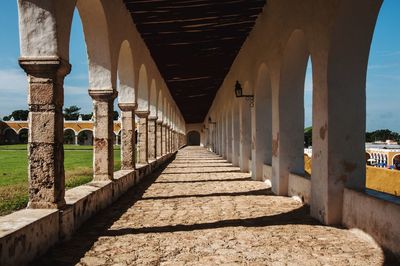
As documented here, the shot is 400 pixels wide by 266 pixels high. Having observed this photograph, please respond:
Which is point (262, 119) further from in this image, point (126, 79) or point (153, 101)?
point (153, 101)

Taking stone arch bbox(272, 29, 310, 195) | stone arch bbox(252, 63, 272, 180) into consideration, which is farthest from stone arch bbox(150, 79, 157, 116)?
stone arch bbox(272, 29, 310, 195)

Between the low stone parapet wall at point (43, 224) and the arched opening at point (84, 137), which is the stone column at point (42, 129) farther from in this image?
the arched opening at point (84, 137)

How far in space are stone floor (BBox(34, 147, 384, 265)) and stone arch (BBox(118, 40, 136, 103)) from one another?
3.28 meters

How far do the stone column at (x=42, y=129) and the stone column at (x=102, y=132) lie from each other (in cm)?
252

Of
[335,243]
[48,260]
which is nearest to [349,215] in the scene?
[335,243]

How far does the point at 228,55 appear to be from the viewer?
43.0 feet

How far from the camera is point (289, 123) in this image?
284 inches

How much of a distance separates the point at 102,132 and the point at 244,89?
5796 millimetres

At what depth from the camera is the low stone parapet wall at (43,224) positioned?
311cm

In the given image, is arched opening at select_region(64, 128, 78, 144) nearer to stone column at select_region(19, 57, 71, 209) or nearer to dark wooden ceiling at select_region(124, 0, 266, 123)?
dark wooden ceiling at select_region(124, 0, 266, 123)

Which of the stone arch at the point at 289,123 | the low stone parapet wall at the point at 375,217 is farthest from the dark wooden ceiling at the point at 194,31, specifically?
the low stone parapet wall at the point at 375,217

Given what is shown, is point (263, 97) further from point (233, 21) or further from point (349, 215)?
point (349, 215)

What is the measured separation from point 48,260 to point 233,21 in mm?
7236

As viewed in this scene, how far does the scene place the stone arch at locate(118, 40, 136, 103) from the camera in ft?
30.1
